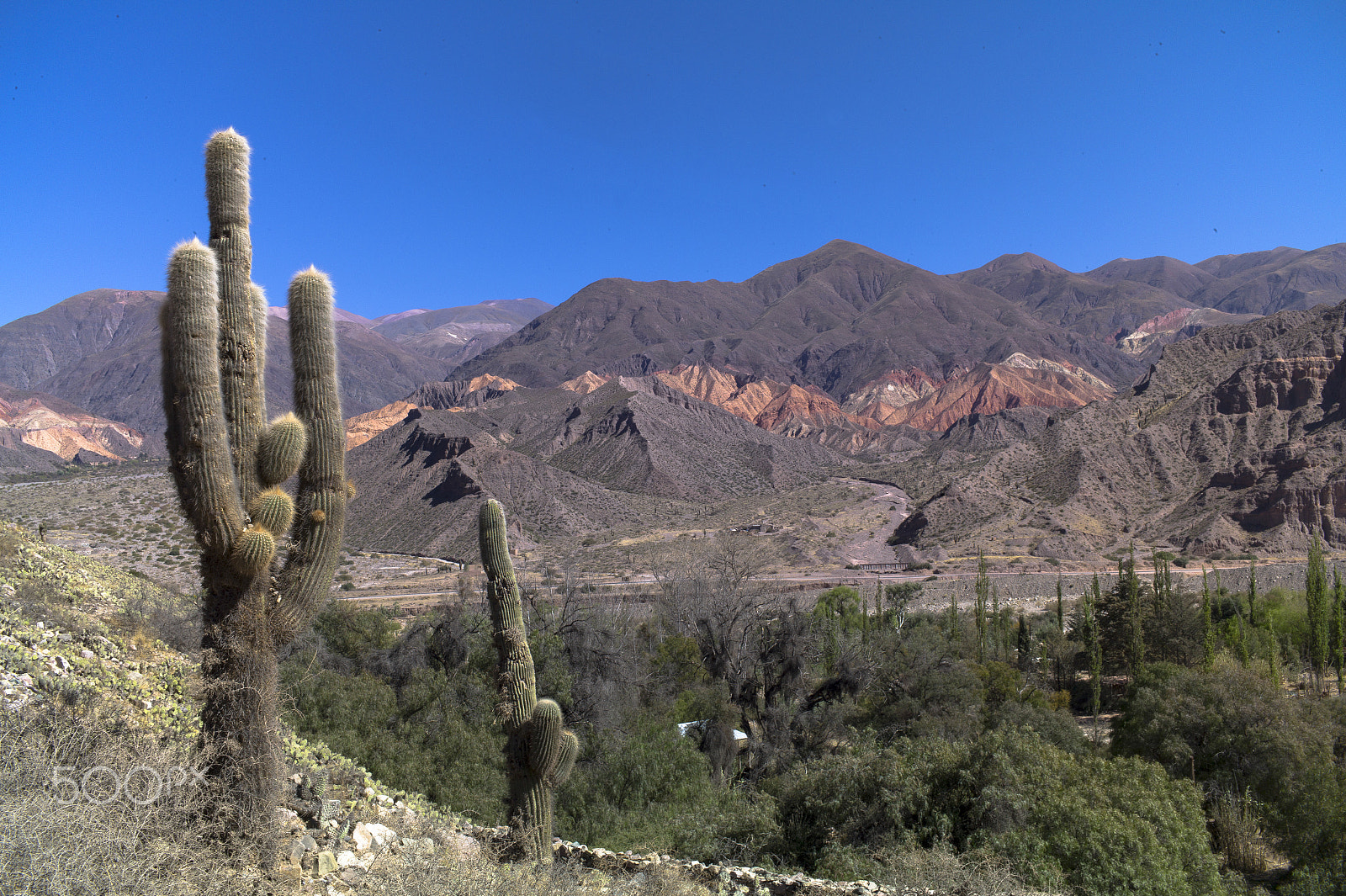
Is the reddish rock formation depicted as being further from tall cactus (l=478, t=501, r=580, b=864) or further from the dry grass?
the dry grass

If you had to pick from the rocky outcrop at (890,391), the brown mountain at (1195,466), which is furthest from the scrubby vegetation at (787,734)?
the rocky outcrop at (890,391)

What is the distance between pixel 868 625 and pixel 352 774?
24.8 m

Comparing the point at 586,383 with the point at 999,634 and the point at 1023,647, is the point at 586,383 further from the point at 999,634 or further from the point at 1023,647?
the point at 1023,647

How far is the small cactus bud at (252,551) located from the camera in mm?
5855

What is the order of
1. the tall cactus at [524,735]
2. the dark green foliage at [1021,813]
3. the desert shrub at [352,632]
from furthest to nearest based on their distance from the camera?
the desert shrub at [352,632] → the dark green foliage at [1021,813] → the tall cactus at [524,735]

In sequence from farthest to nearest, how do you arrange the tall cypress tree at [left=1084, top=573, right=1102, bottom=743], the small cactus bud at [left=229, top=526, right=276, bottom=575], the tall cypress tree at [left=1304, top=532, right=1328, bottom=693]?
the tall cypress tree at [left=1304, top=532, right=1328, bottom=693]
the tall cypress tree at [left=1084, top=573, right=1102, bottom=743]
the small cactus bud at [left=229, top=526, right=276, bottom=575]

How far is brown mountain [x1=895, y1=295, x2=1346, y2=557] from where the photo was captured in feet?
164

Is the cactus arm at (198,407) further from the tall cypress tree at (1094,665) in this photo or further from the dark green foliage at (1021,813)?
the tall cypress tree at (1094,665)

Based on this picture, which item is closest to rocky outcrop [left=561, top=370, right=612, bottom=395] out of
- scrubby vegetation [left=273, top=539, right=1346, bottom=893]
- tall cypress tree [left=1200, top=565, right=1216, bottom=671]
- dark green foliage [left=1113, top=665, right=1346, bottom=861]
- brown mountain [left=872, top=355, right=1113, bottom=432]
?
brown mountain [left=872, top=355, right=1113, bottom=432]

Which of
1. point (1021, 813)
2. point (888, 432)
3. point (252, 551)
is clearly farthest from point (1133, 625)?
point (888, 432)

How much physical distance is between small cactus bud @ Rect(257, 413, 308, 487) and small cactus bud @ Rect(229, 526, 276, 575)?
565mm

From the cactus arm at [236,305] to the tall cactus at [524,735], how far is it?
2559 millimetres

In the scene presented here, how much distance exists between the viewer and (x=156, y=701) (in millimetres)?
9344

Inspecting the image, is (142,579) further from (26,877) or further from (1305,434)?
(1305,434)
